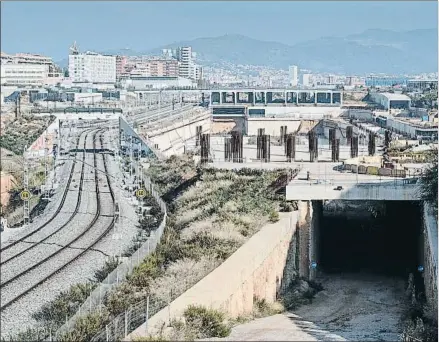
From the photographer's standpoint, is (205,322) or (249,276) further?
(249,276)

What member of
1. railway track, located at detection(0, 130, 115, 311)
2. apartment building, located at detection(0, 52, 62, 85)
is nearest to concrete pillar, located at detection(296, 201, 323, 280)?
railway track, located at detection(0, 130, 115, 311)

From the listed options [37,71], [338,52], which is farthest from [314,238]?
[338,52]

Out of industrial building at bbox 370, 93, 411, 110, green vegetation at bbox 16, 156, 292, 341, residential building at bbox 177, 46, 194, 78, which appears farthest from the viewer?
residential building at bbox 177, 46, 194, 78

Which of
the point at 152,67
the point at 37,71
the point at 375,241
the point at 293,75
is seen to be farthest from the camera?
the point at 152,67

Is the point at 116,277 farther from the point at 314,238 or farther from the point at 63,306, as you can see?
the point at 314,238

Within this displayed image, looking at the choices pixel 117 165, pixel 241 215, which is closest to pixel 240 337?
pixel 241 215

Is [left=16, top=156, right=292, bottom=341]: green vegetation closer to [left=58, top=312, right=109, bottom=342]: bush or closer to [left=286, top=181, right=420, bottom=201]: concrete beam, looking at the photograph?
[left=58, top=312, right=109, bottom=342]: bush

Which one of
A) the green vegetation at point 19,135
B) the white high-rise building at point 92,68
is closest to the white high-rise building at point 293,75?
the white high-rise building at point 92,68
